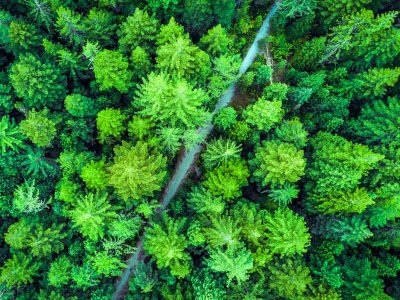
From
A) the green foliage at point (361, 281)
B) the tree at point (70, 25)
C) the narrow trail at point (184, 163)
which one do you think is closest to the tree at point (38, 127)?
the tree at point (70, 25)

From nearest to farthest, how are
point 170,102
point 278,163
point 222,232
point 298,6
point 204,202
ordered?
point 222,232, point 170,102, point 278,163, point 204,202, point 298,6

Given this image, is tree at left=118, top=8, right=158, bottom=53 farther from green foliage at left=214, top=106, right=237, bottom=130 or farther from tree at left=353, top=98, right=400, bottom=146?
tree at left=353, top=98, right=400, bottom=146

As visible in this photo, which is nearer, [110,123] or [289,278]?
[289,278]

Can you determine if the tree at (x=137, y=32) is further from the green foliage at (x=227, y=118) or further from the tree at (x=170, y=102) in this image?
the green foliage at (x=227, y=118)

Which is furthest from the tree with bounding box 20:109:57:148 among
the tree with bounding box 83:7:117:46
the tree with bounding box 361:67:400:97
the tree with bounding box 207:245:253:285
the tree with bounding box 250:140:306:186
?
the tree with bounding box 361:67:400:97

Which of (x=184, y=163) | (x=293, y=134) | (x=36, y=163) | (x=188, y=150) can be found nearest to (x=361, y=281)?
(x=293, y=134)

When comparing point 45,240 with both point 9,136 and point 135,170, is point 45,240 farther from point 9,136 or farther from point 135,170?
point 135,170

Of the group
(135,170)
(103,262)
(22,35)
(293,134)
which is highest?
(22,35)
